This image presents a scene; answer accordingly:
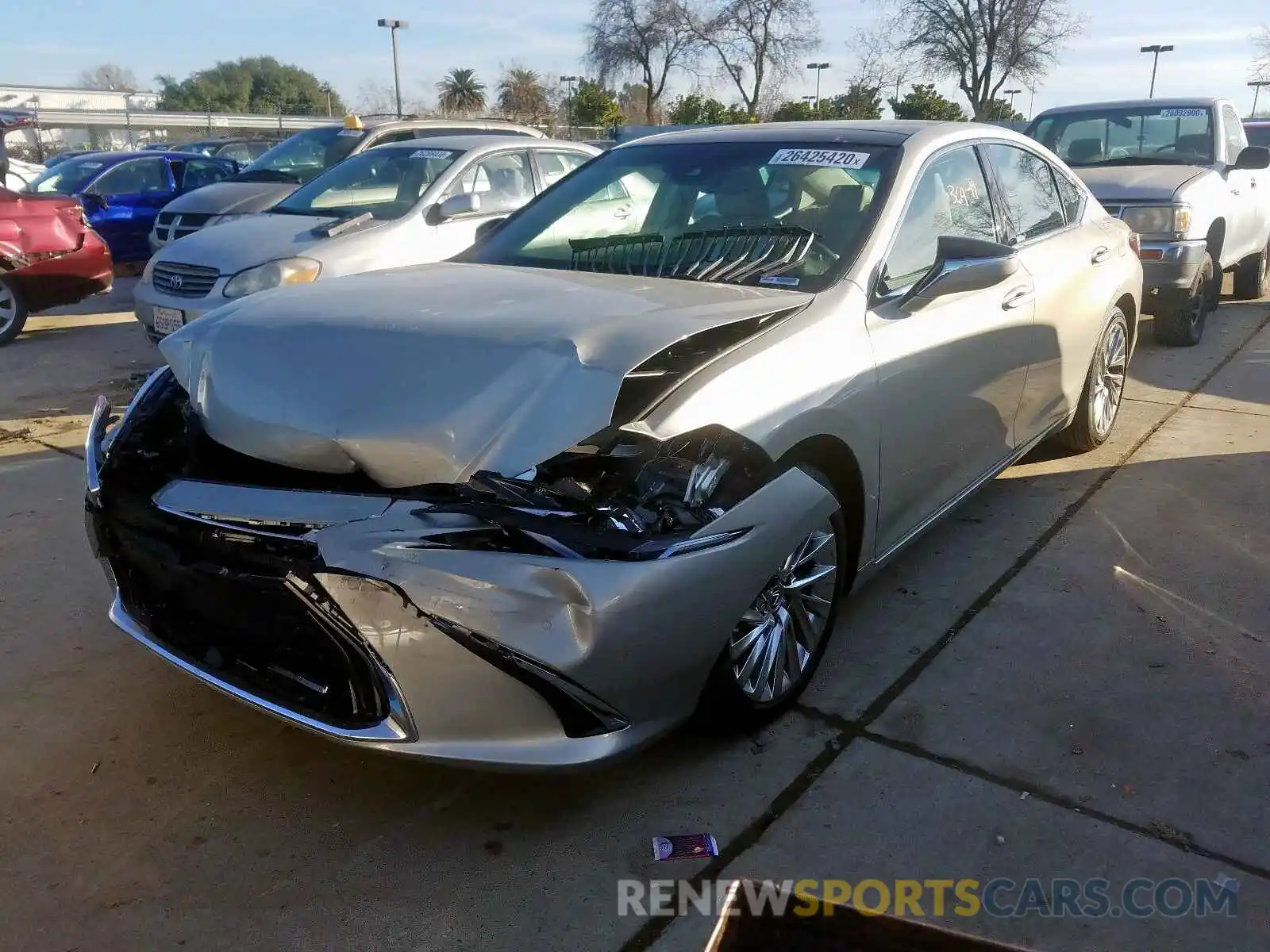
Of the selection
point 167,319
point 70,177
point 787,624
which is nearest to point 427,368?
point 787,624

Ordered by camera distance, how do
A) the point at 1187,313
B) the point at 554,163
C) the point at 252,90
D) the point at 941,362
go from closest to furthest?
the point at 941,362 < the point at 1187,313 < the point at 554,163 < the point at 252,90

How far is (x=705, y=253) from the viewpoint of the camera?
143 inches

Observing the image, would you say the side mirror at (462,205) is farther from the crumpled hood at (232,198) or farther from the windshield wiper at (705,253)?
the crumpled hood at (232,198)

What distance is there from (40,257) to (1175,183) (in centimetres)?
919

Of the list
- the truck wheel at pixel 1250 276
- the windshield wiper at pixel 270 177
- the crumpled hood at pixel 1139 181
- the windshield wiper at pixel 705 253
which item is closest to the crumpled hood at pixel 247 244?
the windshield wiper at pixel 270 177

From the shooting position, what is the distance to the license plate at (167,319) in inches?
266

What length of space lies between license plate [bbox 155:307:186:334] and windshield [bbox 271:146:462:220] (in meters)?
1.34

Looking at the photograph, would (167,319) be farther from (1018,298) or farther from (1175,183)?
(1175,183)

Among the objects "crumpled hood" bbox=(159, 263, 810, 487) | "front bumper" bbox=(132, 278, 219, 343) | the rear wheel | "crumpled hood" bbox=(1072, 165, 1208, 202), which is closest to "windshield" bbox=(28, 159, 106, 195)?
the rear wheel

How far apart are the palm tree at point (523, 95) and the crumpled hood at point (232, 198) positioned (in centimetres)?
2966

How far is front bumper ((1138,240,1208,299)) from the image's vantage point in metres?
7.68

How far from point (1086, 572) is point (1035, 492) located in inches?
39.3

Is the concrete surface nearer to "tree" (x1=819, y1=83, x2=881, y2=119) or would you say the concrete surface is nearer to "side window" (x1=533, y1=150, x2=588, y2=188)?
"side window" (x1=533, y1=150, x2=588, y2=188)

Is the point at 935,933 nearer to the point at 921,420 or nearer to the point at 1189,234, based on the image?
the point at 921,420
